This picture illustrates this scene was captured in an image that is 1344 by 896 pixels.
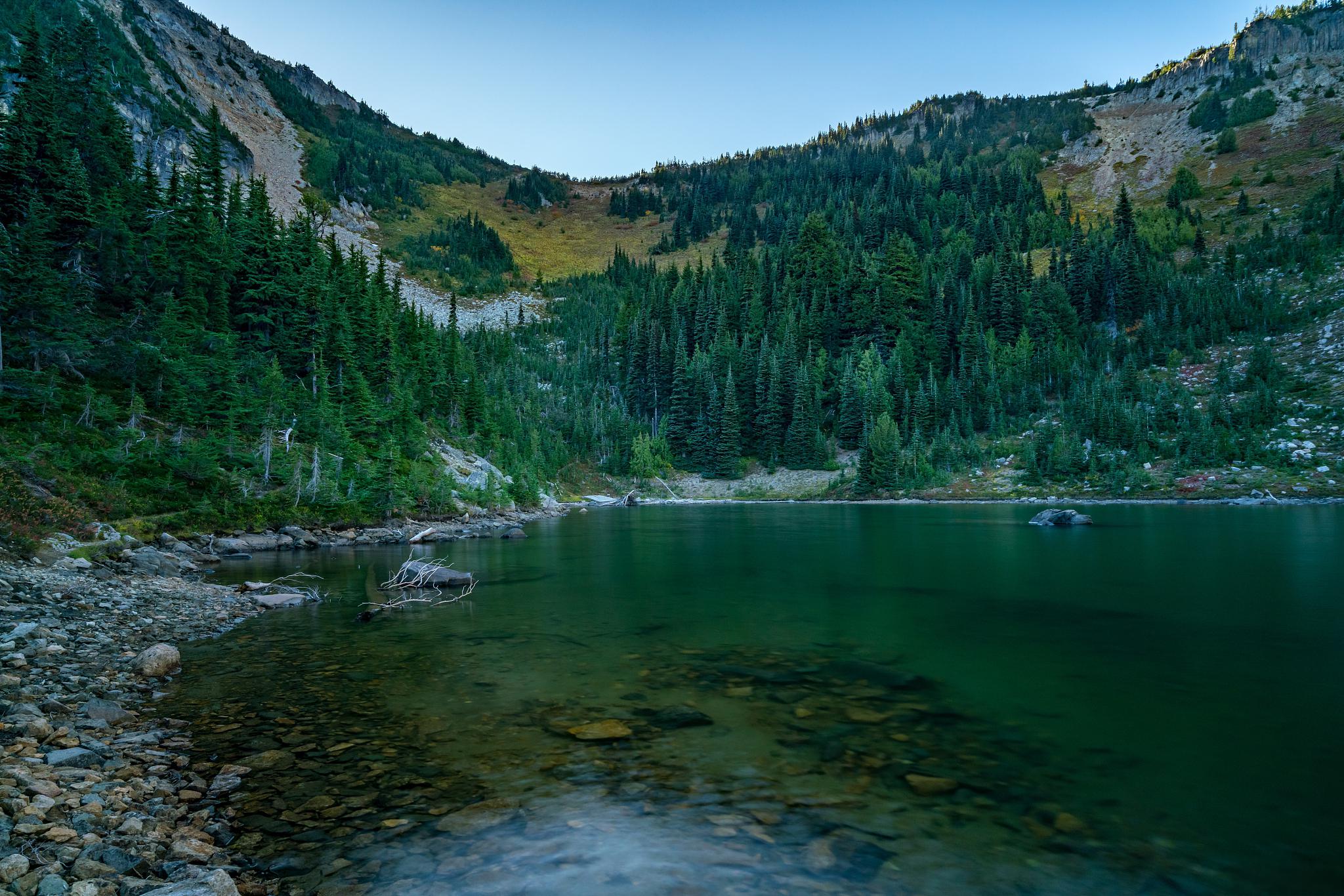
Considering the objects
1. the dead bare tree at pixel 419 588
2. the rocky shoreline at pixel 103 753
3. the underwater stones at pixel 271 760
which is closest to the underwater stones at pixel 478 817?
the rocky shoreline at pixel 103 753

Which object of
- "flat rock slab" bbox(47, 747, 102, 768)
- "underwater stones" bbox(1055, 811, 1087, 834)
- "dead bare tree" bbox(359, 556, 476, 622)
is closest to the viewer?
"underwater stones" bbox(1055, 811, 1087, 834)

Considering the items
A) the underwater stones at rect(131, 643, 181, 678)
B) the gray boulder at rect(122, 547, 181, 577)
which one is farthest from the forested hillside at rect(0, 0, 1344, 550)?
the underwater stones at rect(131, 643, 181, 678)

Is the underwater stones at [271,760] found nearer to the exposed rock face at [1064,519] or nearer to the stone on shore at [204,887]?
the stone on shore at [204,887]

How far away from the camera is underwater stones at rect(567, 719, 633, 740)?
9.10 metres

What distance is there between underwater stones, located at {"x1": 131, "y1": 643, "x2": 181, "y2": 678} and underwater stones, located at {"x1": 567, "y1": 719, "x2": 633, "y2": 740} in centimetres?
797

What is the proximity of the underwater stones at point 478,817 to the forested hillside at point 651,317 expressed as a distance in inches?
881

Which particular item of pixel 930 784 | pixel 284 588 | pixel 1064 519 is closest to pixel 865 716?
pixel 930 784

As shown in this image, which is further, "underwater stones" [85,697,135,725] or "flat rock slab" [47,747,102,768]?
"underwater stones" [85,697,135,725]

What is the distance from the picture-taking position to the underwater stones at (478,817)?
650 cm

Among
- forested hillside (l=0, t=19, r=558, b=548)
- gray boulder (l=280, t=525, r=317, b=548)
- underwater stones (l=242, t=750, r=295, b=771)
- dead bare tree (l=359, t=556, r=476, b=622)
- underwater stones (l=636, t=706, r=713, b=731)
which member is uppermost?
forested hillside (l=0, t=19, r=558, b=548)

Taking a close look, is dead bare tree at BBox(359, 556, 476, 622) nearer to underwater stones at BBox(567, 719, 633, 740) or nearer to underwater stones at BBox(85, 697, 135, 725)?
underwater stones at BBox(85, 697, 135, 725)

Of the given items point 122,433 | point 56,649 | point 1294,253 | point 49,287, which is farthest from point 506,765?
point 1294,253

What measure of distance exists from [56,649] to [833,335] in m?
112

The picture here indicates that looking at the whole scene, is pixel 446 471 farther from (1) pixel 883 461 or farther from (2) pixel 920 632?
(1) pixel 883 461
